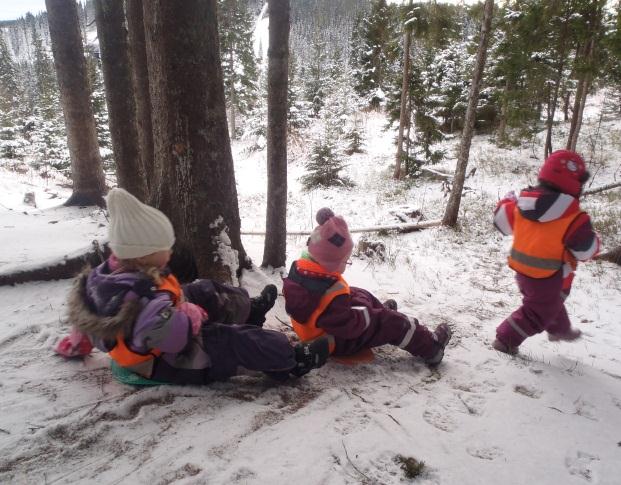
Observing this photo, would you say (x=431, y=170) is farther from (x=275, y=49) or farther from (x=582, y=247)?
(x=582, y=247)

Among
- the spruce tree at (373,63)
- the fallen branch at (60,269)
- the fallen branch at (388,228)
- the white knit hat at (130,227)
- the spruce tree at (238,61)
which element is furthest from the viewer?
→ the spruce tree at (238,61)

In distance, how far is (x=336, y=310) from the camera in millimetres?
3170

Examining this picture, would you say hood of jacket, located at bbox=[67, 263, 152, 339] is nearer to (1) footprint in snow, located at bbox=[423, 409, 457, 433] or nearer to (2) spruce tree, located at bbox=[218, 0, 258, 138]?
(1) footprint in snow, located at bbox=[423, 409, 457, 433]

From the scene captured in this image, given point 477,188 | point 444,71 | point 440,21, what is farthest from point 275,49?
point 444,71

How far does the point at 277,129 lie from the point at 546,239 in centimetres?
361

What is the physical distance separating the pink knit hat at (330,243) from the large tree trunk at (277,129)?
8.18 feet

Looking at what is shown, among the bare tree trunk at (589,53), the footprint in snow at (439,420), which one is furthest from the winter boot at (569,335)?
the bare tree trunk at (589,53)

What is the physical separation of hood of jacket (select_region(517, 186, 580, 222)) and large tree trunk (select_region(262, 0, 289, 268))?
3.28 m

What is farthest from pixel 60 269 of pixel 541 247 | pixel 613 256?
pixel 613 256

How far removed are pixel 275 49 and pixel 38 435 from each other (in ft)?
15.7

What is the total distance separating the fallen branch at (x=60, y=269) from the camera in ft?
13.9

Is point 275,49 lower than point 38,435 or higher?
higher

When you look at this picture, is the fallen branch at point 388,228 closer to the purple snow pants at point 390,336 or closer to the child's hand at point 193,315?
the purple snow pants at point 390,336

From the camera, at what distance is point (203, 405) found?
262cm
